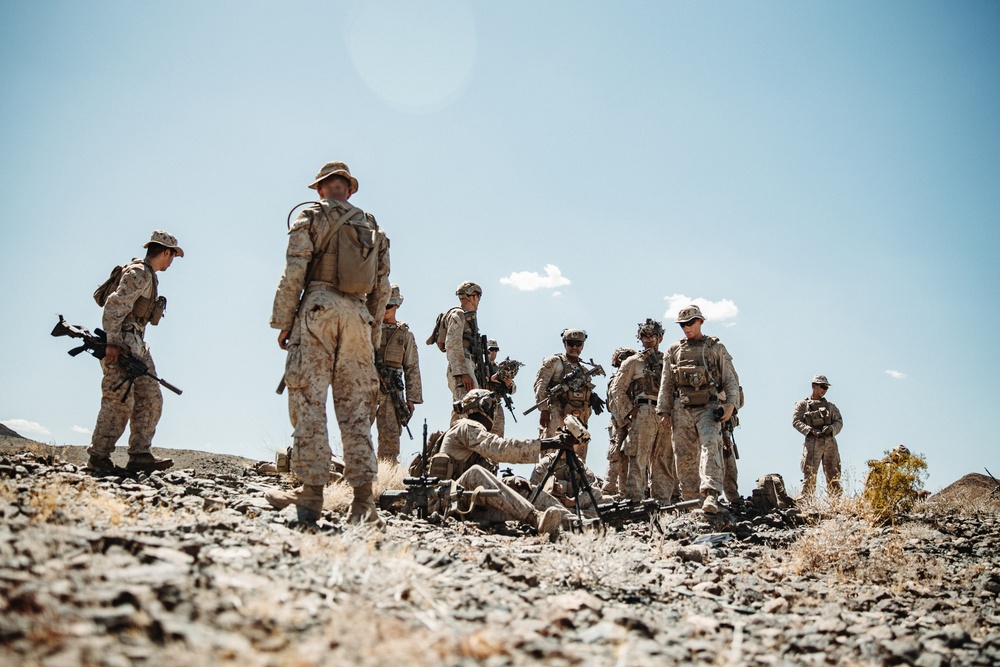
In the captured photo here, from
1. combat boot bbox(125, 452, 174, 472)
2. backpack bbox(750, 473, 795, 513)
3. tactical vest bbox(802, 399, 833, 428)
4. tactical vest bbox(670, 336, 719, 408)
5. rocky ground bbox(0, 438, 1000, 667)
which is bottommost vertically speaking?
rocky ground bbox(0, 438, 1000, 667)

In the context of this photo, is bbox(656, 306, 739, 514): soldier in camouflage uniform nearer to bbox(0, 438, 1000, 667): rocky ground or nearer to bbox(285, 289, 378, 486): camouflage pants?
bbox(0, 438, 1000, 667): rocky ground

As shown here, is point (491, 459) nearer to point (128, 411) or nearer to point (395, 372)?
point (395, 372)

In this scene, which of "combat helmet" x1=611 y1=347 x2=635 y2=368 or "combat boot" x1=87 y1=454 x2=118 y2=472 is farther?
"combat helmet" x1=611 y1=347 x2=635 y2=368

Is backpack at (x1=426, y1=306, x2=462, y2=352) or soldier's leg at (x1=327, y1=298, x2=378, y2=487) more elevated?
backpack at (x1=426, y1=306, x2=462, y2=352)

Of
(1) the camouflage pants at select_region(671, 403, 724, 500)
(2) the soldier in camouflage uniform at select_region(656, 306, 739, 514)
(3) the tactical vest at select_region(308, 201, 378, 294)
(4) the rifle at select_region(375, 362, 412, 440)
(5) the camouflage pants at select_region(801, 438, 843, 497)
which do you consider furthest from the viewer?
(5) the camouflage pants at select_region(801, 438, 843, 497)

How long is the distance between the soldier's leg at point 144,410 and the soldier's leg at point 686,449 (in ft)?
22.6

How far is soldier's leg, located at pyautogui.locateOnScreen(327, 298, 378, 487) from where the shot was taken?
5824 millimetres

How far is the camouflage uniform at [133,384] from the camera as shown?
26.4ft

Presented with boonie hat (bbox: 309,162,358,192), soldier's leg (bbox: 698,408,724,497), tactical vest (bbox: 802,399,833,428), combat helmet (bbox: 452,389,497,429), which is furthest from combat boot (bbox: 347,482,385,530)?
tactical vest (bbox: 802,399,833,428)

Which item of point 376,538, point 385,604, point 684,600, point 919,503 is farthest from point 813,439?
point 385,604

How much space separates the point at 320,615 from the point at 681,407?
773cm

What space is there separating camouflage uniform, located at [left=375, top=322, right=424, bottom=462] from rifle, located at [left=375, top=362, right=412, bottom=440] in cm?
4

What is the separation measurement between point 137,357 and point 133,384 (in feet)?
1.07

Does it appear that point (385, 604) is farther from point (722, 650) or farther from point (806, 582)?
point (806, 582)
